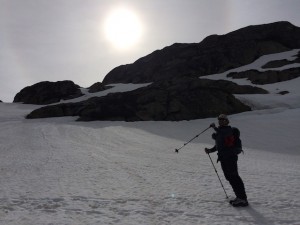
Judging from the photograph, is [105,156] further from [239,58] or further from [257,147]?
[239,58]

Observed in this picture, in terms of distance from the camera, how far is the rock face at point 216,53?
87.9m

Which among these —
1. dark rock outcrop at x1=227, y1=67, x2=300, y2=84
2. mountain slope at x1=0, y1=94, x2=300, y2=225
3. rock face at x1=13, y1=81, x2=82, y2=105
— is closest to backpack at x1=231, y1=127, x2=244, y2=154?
mountain slope at x1=0, y1=94, x2=300, y2=225

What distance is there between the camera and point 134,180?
12.9 metres

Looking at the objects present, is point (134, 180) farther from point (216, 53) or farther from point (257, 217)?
point (216, 53)

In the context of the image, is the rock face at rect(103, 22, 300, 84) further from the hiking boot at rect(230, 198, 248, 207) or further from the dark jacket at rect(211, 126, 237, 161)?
the hiking boot at rect(230, 198, 248, 207)

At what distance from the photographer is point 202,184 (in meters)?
12.3

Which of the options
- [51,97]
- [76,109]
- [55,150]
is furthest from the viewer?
[51,97]

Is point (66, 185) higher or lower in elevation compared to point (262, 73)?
lower

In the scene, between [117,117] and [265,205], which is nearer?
[265,205]

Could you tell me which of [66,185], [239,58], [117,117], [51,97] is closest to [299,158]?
[66,185]

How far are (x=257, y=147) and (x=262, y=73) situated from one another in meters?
47.5

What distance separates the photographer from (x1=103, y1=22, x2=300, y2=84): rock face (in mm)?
87875

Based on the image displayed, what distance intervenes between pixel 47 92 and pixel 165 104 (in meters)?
45.3

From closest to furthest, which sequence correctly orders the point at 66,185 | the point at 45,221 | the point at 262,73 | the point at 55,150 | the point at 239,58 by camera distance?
the point at 45,221
the point at 66,185
the point at 55,150
the point at 262,73
the point at 239,58
